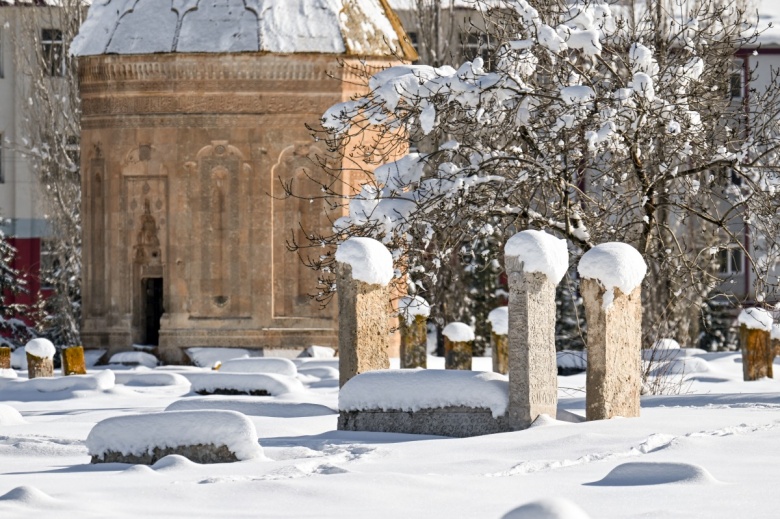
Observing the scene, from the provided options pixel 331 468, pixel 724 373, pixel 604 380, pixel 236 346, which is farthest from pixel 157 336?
Answer: pixel 331 468

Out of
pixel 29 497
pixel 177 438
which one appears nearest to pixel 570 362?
pixel 177 438

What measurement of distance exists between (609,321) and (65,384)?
886 cm

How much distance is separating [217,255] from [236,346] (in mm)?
1367

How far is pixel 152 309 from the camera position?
87.8ft

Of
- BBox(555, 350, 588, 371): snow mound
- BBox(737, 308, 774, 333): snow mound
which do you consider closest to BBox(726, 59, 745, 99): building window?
BBox(737, 308, 774, 333): snow mound

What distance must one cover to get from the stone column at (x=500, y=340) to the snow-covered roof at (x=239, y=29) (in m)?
5.62

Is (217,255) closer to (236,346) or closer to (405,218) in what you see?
(236,346)

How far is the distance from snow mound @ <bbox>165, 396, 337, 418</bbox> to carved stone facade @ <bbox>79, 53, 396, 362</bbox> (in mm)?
9767

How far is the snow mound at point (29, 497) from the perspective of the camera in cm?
884

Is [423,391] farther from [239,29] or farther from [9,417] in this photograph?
[239,29]

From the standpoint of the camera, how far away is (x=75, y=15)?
36812 mm

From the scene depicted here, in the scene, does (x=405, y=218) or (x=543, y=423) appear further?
(x=405, y=218)

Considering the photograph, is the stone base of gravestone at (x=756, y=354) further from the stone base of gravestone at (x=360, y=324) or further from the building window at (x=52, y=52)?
the building window at (x=52, y=52)

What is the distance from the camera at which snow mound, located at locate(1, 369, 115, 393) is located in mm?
19938
